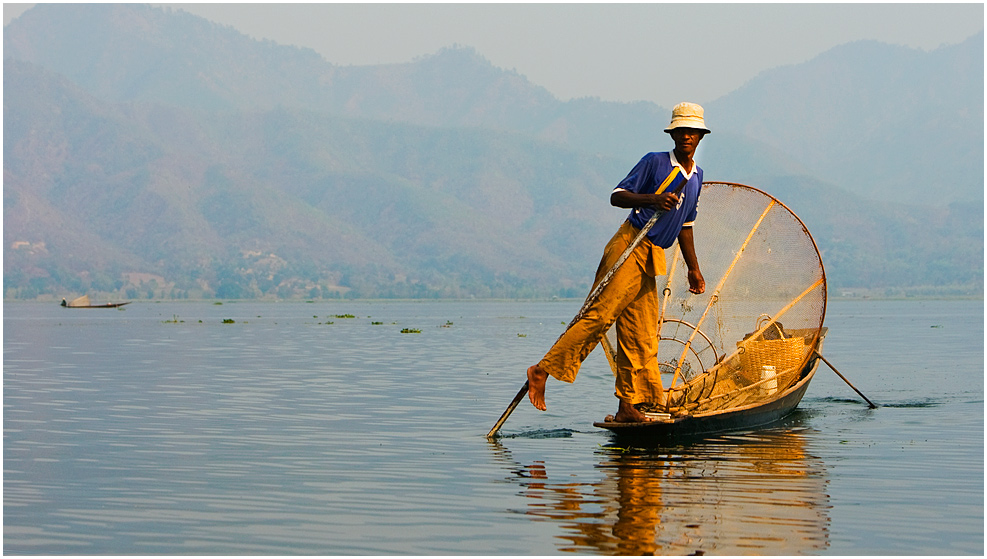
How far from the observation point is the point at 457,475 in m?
15.8

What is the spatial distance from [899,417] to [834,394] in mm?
4751

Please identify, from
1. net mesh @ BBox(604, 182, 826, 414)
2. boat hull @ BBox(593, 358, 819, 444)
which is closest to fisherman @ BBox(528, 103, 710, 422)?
boat hull @ BBox(593, 358, 819, 444)

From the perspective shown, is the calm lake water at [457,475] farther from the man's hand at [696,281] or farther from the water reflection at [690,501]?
the man's hand at [696,281]

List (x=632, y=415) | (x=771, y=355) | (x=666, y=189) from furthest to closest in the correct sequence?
(x=771, y=355) < (x=632, y=415) < (x=666, y=189)

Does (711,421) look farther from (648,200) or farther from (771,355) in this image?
(648,200)

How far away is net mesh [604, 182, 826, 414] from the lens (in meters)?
20.6

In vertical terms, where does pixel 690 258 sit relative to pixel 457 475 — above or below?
above

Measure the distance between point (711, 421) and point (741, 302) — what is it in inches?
152

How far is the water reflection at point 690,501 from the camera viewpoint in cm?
1186

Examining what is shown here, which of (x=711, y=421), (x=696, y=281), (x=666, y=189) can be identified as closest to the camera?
(x=666, y=189)

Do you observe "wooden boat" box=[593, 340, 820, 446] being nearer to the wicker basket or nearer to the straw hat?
the wicker basket

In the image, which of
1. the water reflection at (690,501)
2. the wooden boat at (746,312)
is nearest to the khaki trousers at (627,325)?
the water reflection at (690,501)

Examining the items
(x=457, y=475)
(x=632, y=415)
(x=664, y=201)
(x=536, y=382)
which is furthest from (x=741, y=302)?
(x=457, y=475)

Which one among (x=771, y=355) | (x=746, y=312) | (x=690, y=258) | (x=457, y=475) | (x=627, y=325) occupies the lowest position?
(x=457, y=475)
